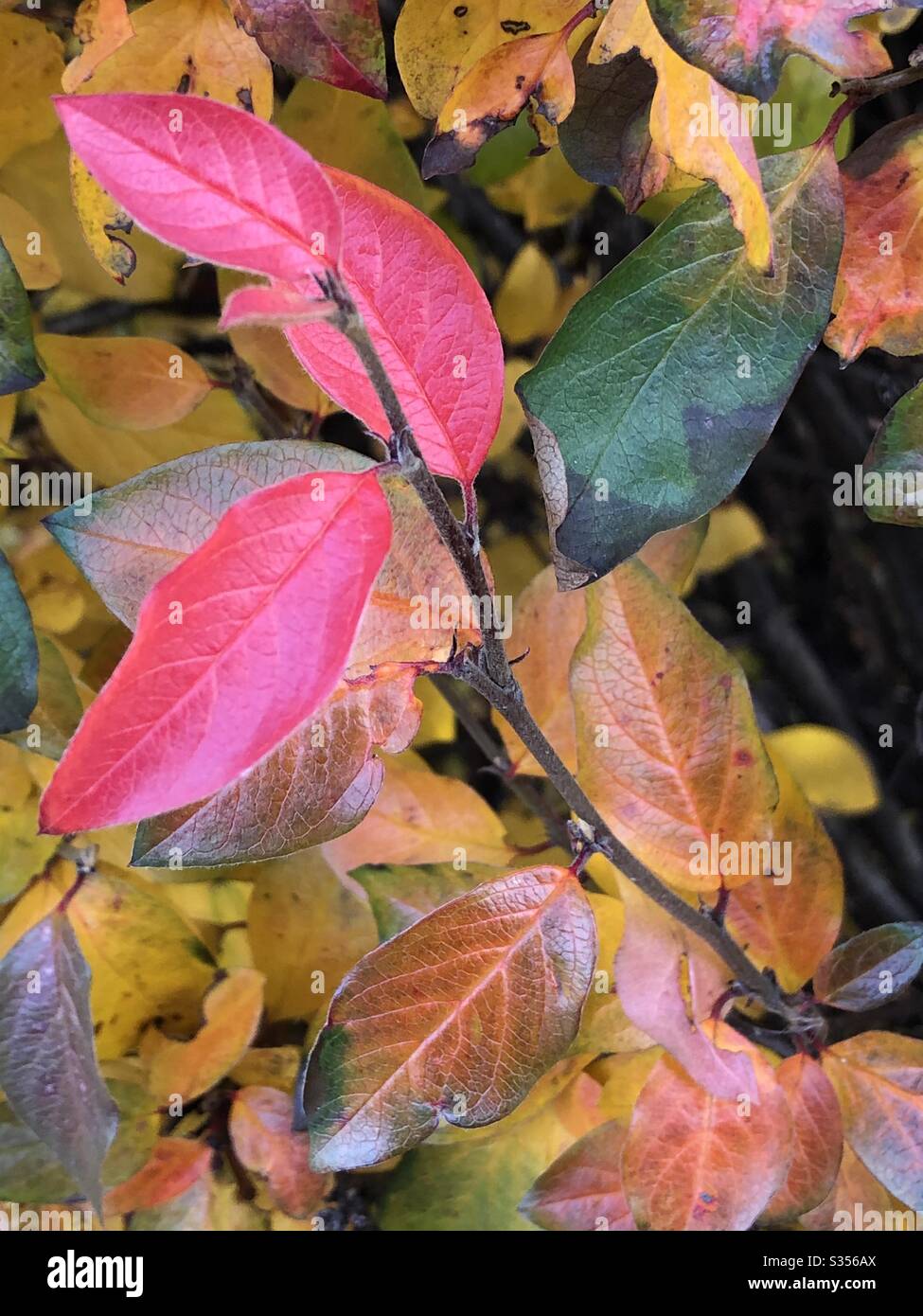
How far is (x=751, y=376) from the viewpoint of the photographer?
0.33 metres

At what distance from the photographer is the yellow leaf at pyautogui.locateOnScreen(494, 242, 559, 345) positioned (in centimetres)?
58

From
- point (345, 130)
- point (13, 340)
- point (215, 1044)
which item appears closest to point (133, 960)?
point (215, 1044)

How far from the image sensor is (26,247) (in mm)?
498

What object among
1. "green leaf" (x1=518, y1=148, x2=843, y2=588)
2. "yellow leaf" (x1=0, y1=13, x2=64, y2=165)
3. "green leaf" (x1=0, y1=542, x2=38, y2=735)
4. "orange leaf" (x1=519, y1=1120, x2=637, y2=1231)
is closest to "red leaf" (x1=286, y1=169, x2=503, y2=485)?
"green leaf" (x1=518, y1=148, x2=843, y2=588)

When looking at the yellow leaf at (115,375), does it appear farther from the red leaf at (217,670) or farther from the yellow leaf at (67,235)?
the red leaf at (217,670)

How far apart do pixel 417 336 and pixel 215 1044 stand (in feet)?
1.22

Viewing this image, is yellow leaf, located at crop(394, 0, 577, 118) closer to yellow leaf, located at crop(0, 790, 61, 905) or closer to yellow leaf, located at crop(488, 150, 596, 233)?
yellow leaf, located at crop(488, 150, 596, 233)

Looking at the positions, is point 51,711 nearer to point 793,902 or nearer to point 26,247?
point 26,247

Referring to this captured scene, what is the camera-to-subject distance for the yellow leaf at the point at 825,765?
2.04 feet

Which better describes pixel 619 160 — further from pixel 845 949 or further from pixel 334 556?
pixel 845 949

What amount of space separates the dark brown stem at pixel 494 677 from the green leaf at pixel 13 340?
15cm

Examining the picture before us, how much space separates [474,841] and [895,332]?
314mm

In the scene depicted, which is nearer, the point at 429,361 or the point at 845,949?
the point at 429,361
